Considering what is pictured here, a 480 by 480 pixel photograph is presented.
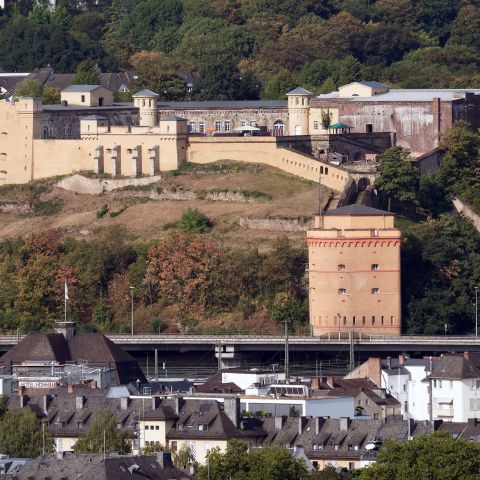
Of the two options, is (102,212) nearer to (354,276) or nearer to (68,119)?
(68,119)

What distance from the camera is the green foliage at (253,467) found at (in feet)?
263

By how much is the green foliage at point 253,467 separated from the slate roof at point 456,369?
20.2 m

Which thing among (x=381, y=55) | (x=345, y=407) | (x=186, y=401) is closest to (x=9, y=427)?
(x=186, y=401)

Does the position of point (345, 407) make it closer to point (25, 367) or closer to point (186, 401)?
point (186, 401)

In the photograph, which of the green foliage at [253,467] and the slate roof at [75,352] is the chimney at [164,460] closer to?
the green foliage at [253,467]

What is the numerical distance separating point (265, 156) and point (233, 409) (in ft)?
148

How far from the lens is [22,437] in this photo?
293ft

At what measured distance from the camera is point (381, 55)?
17338cm

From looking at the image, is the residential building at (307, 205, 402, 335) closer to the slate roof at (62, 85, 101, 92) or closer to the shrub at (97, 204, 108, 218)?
the shrub at (97, 204, 108, 218)

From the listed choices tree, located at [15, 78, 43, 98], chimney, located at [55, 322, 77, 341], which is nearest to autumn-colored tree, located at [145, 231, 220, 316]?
chimney, located at [55, 322, 77, 341]

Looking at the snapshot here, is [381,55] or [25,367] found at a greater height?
[381,55]

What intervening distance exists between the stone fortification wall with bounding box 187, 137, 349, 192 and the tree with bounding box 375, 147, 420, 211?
1.71 meters

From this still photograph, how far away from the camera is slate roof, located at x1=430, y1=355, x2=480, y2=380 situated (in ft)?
333

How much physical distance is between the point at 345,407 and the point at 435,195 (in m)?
39.1
